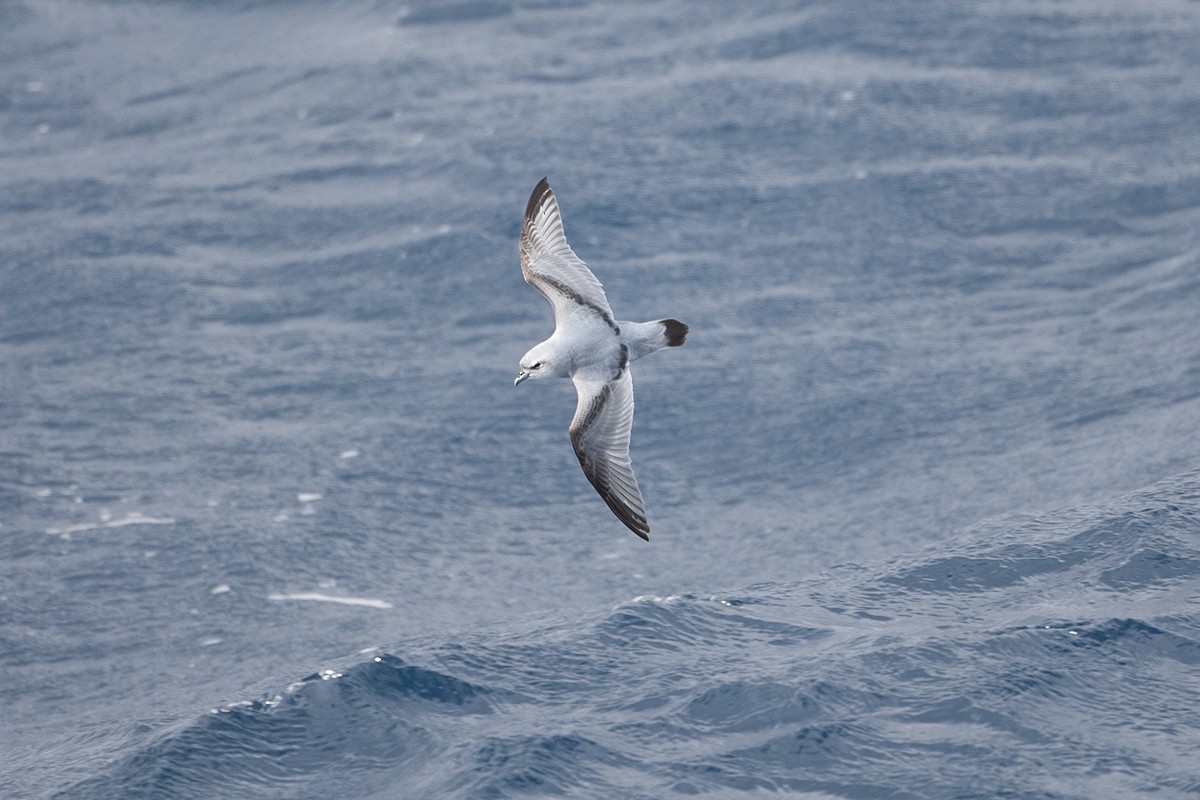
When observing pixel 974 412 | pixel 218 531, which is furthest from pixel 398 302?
pixel 974 412

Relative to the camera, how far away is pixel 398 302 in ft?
73.9

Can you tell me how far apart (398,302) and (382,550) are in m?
5.23

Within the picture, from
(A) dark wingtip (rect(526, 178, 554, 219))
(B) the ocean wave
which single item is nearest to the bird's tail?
(A) dark wingtip (rect(526, 178, 554, 219))

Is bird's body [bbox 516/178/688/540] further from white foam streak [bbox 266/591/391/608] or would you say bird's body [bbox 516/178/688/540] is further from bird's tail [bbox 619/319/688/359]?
white foam streak [bbox 266/591/391/608]

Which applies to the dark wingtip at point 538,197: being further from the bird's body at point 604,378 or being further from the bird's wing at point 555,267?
the bird's body at point 604,378

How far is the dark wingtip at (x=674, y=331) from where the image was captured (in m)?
12.6

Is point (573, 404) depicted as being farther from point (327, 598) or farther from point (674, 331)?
point (674, 331)

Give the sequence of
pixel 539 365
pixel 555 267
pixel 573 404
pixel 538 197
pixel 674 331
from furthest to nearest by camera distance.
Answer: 1. pixel 573 404
2. pixel 538 197
3. pixel 555 267
4. pixel 539 365
5. pixel 674 331

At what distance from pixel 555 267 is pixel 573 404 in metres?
7.30

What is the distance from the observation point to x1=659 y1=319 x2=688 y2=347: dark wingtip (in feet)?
41.3

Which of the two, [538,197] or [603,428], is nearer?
[603,428]

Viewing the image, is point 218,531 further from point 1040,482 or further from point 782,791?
point 1040,482

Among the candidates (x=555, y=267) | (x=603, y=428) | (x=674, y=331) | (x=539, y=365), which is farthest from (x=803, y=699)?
(x=555, y=267)

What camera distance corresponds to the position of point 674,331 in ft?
41.6
